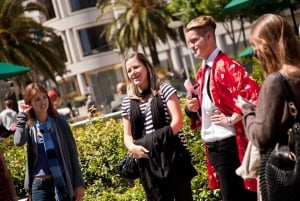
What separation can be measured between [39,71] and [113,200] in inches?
868

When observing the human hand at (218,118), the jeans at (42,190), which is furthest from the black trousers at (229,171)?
the jeans at (42,190)

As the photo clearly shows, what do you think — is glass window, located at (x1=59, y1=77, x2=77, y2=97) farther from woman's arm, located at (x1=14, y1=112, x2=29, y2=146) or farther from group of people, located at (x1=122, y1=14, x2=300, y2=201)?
group of people, located at (x1=122, y1=14, x2=300, y2=201)

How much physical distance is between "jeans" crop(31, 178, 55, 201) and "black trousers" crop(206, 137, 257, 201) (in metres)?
1.52

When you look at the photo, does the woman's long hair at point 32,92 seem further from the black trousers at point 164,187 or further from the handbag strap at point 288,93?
the handbag strap at point 288,93

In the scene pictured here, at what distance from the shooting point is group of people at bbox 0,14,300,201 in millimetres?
4391

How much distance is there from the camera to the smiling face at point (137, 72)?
4809mm

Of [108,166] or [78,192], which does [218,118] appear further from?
[108,166]

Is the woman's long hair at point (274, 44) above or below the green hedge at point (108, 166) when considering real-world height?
above

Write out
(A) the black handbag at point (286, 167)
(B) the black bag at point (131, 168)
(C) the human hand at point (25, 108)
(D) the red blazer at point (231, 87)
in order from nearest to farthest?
1. (A) the black handbag at point (286, 167)
2. (D) the red blazer at point (231, 87)
3. (B) the black bag at point (131, 168)
4. (C) the human hand at point (25, 108)

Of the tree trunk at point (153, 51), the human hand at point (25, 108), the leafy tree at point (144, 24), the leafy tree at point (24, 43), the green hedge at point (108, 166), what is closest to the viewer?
the human hand at point (25, 108)

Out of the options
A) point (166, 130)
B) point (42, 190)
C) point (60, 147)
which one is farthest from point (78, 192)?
point (166, 130)

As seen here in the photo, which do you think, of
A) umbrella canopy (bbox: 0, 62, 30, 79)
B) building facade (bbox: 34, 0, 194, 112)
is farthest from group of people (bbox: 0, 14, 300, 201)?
building facade (bbox: 34, 0, 194, 112)

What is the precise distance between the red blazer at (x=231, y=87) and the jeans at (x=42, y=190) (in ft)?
5.46

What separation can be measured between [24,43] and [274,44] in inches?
993
